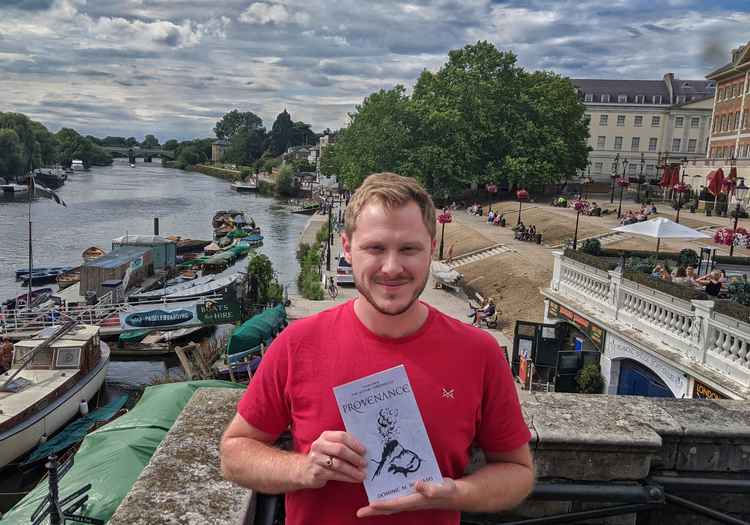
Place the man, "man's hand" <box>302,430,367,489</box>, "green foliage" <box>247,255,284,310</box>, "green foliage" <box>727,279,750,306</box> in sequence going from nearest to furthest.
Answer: "man's hand" <box>302,430,367,489</box>, the man, "green foliage" <box>727,279,750,306</box>, "green foliage" <box>247,255,284,310</box>

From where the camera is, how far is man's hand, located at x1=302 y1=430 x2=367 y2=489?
2092mm

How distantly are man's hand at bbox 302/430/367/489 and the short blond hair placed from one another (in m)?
0.77

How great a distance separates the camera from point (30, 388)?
64.1 feet

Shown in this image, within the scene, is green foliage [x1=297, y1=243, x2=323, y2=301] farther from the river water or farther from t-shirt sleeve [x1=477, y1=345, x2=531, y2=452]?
t-shirt sleeve [x1=477, y1=345, x2=531, y2=452]

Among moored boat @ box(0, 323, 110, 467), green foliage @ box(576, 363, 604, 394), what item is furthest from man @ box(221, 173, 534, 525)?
moored boat @ box(0, 323, 110, 467)

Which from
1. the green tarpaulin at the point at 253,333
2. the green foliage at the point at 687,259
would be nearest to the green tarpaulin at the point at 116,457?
the green tarpaulin at the point at 253,333

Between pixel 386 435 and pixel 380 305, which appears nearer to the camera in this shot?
pixel 386 435

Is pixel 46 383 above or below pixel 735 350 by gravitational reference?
below

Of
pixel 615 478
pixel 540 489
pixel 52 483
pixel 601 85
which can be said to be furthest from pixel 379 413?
pixel 601 85

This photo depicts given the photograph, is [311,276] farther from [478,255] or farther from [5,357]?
[5,357]

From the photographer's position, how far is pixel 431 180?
64.1 metres

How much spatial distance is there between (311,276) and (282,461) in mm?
37689

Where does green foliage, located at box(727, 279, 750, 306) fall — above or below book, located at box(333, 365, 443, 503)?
below

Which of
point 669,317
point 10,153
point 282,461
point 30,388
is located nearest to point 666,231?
point 669,317
